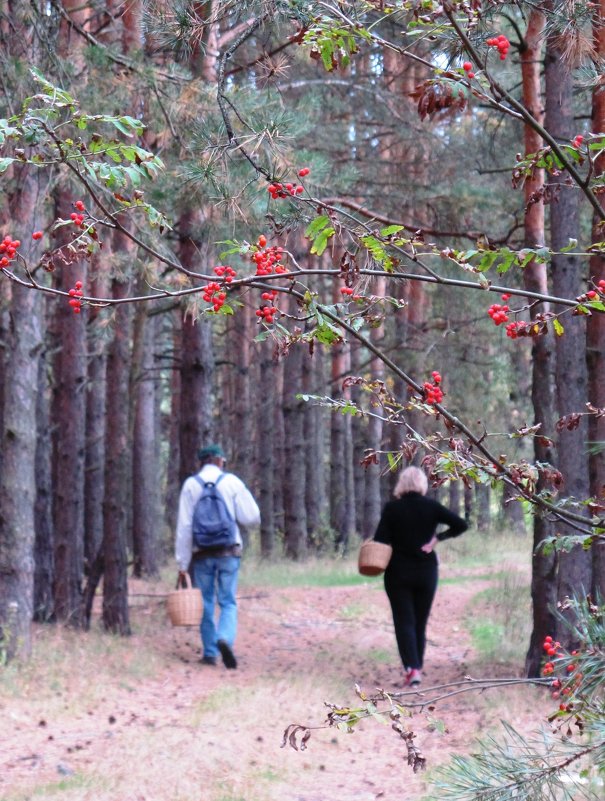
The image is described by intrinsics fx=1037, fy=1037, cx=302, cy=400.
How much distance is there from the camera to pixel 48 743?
22.8 ft

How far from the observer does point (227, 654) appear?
10.4 meters

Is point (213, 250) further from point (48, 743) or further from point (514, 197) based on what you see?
point (514, 197)

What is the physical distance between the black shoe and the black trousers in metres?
1.85

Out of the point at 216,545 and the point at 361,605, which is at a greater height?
the point at 216,545

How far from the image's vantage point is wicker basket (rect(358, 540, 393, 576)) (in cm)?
928

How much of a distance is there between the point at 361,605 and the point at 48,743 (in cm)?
847

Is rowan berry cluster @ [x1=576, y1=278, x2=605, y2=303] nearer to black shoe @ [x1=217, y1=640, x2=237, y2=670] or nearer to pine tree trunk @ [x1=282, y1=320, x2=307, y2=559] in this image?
black shoe @ [x1=217, y1=640, x2=237, y2=670]

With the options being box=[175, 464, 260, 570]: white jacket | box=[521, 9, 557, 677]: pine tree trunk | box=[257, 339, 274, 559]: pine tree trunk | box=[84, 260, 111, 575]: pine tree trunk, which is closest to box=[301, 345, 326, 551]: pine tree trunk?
box=[257, 339, 274, 559]: pine tree trunk

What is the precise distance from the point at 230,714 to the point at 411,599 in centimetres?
230

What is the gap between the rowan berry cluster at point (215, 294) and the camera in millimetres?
2826

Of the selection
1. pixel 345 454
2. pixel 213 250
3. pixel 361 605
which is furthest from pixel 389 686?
pixel 345 454

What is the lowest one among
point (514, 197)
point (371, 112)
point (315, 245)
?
point (315, 245)

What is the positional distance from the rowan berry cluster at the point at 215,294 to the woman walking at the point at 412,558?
21.9ft

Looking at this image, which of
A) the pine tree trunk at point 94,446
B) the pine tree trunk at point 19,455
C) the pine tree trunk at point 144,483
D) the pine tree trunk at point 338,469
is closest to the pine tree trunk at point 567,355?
the pine tree trunk at point 19,455
